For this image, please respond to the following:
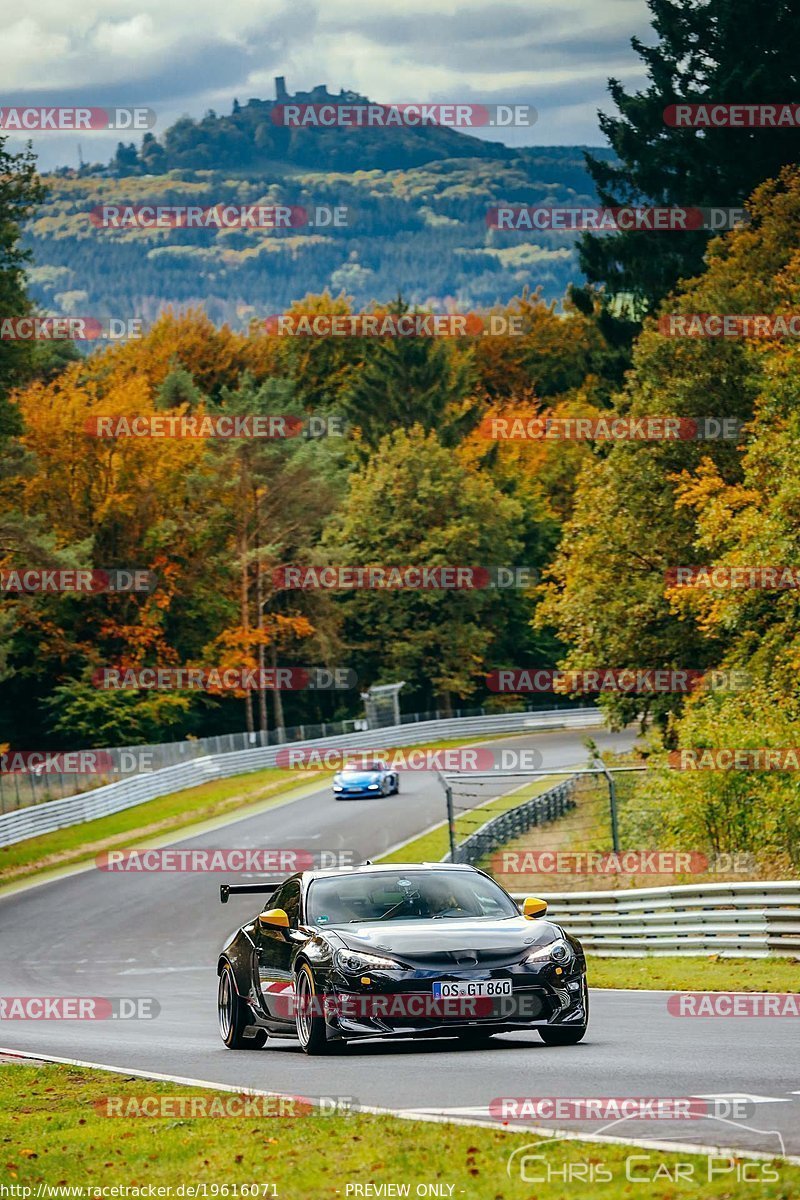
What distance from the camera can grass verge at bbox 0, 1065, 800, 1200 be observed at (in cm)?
687

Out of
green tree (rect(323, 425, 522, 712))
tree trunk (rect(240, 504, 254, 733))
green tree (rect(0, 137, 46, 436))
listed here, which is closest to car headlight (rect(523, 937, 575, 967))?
green tree (rect(0, 137, 46, 436))

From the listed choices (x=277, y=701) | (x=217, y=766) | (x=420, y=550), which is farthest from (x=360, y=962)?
(x=420, y=550)

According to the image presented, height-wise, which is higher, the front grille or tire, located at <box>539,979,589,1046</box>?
the front grille

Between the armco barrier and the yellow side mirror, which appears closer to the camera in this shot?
the yellow side mirror

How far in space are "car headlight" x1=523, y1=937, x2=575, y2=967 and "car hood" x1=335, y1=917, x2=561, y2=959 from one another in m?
0.05

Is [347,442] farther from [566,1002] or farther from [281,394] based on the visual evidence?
[566,1002]

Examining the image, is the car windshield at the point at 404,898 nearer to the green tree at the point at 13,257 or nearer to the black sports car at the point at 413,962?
the black sports car at the point at 413,962

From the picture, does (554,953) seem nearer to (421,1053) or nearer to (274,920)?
(421,1053)

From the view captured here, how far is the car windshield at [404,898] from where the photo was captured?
41.1 ft

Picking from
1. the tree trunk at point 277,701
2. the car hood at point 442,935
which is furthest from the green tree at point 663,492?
the tree trunk at point 277,701


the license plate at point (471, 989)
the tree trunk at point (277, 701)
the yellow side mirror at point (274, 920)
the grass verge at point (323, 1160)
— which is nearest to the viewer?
the grass verge at point (323, 1160)

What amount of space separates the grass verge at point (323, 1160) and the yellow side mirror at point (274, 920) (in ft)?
9.31

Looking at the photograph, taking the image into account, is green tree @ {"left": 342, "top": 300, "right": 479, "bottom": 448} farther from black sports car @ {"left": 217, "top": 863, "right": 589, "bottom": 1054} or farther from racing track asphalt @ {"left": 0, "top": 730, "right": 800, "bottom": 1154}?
black sports car @ {"left": 217, "top": 863, "right": 589, "bottom": 1054}

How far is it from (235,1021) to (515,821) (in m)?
22.0
